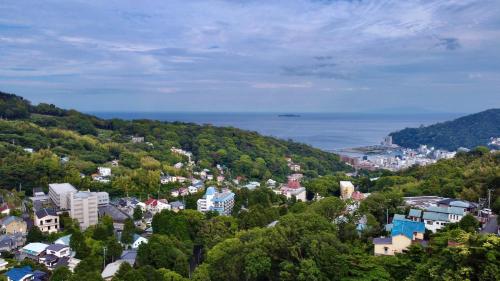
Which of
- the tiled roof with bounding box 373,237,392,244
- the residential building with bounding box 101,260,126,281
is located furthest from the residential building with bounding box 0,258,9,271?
the tiled roof with bounding box 373,237,392,244

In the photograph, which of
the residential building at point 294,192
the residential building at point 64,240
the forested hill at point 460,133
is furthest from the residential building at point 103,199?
the forested hill at point 460,133

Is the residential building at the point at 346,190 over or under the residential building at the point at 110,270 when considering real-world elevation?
over

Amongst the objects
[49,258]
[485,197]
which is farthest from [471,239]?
[49,258]

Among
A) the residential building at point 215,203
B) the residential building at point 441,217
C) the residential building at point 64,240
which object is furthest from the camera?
the residential building at point 215,203

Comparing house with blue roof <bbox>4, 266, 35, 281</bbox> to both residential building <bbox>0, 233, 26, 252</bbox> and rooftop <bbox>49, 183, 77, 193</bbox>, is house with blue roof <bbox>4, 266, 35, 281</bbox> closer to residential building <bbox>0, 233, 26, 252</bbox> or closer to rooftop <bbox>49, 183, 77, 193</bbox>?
residential building <bbox>0, 233, 26, 252</bbox>

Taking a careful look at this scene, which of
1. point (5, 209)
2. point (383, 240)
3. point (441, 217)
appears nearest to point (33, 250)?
point (5, 209)

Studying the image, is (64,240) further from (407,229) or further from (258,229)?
(407,229)

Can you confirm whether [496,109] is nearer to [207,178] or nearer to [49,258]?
[207,178]

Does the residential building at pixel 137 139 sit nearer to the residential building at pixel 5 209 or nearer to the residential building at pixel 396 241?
the residential building at pixel 5 209
